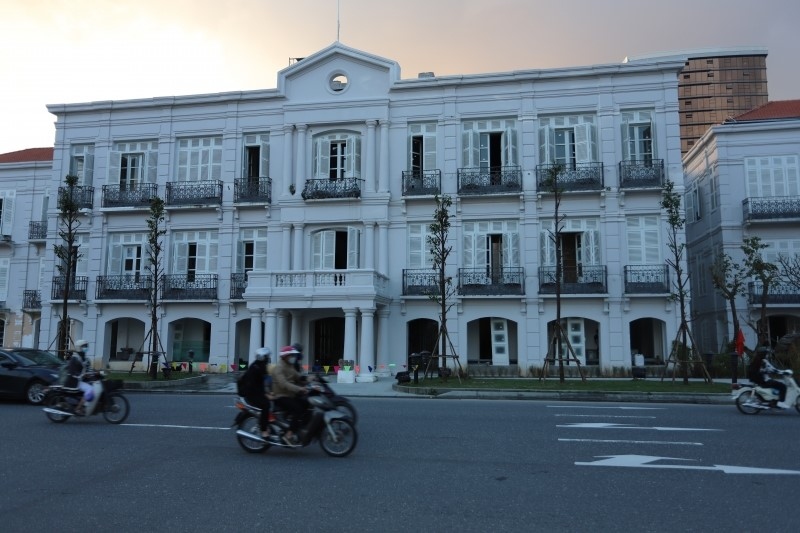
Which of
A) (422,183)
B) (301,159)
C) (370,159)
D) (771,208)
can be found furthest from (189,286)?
(771,208)

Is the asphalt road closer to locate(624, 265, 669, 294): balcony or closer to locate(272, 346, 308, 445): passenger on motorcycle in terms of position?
locate(272, 346, 308, 445): passenger on motorcycle

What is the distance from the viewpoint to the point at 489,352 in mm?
28547

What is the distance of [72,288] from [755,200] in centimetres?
3285

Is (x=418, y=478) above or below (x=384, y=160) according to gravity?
below

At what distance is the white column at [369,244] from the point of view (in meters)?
28.2

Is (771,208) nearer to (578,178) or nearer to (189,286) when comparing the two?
(578,178)

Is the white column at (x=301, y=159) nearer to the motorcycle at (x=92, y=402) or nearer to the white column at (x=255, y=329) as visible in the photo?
the white column at (x=255, y=329)

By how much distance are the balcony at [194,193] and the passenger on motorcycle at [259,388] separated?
72.0ft

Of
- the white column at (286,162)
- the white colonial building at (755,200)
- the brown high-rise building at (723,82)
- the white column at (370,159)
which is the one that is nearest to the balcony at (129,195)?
the white column at (286,162)

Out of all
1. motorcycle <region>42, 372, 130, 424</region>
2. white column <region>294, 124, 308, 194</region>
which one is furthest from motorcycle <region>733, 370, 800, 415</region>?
white column <region>294, 124, 308, 194</region>

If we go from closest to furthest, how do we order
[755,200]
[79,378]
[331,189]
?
1. [79,378]
2. [331,189]
3. [755,200]

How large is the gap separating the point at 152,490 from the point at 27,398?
1136 cm

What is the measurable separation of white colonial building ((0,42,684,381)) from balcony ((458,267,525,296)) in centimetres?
7

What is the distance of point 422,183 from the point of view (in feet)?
94.1
